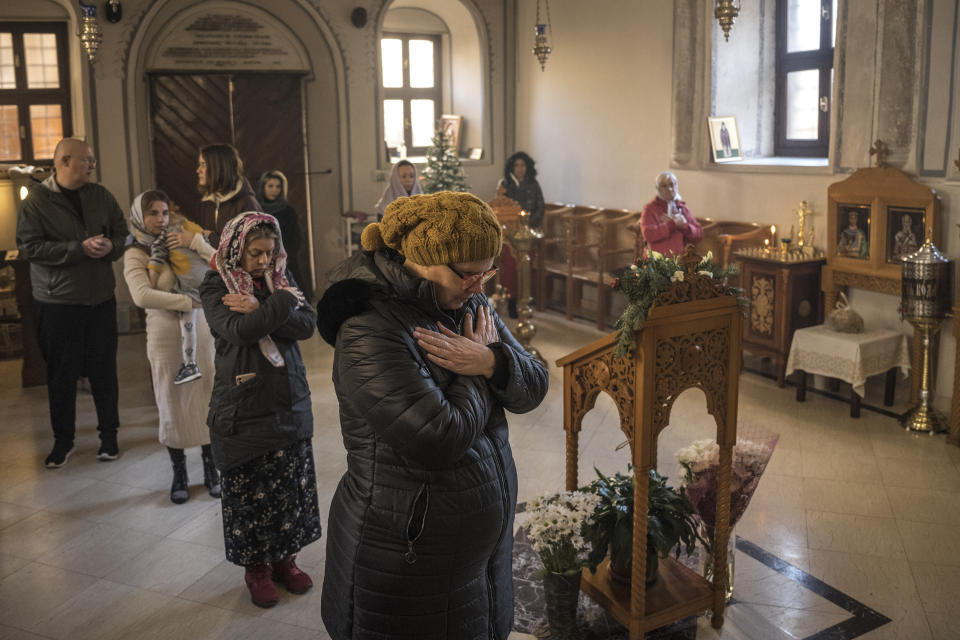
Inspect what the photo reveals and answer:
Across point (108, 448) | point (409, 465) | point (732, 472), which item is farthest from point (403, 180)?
point (409, 465)

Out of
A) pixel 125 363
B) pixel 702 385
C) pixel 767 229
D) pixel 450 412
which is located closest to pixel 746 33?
pixel 767 229

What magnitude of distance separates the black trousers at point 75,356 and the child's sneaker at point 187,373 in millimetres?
918

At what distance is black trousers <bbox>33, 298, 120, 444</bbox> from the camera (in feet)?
17.1

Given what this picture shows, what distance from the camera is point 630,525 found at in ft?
11.0

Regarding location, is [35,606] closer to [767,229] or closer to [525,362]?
[525,362]

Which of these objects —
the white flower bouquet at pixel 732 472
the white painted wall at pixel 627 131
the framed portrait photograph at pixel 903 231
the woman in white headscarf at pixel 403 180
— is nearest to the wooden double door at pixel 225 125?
the woman in white headscarf at pixel 403 180

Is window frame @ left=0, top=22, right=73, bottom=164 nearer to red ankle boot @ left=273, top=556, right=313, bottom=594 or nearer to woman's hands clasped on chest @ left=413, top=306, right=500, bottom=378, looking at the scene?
red ankle boot @ left=273, top=556, right=313, bottom=594

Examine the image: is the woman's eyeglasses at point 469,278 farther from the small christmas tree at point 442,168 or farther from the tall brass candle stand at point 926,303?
the small christmas tree at point 442,168

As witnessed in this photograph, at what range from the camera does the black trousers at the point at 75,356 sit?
5.22m

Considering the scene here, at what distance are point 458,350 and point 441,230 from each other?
1.03 ft

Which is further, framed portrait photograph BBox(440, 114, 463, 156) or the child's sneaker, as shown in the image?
framed portrait photograph BBox(440, 114, 463, 156)

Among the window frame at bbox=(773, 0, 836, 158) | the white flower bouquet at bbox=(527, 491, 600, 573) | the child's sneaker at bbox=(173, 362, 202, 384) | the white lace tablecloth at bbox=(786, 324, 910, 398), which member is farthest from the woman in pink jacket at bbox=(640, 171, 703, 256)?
the white flower bouquet at bbox=(527, 491, 600, 573)

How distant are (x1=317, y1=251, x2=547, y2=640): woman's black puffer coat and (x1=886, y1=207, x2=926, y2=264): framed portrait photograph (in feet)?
15.3

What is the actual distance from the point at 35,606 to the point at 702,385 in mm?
2900
